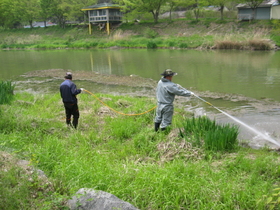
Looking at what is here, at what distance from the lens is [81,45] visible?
39.5m

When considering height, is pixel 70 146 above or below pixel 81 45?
below

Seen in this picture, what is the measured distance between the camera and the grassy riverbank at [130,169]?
12.0ft

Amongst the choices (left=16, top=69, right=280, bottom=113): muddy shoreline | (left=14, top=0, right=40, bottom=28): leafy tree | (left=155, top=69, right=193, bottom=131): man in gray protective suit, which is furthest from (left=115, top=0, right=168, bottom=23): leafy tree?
(left=155, top=69, right=193, bottom=131): man in gray protective suit

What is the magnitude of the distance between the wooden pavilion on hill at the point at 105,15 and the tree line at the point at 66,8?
1.53 metres

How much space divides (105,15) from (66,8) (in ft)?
34.8

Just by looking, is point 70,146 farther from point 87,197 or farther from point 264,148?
point 264,148

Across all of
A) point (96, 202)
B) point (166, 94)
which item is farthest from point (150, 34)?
point (96, 202)

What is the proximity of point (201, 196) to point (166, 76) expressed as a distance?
3.22 m

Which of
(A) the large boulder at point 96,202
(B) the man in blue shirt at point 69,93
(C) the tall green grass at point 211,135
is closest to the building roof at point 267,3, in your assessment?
(C) the tall green grass at point 211,135

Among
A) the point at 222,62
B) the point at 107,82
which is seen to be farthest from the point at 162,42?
the point at 107,82

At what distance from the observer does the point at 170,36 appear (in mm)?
37750

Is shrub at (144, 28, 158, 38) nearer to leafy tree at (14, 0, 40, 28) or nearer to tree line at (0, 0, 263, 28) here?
tree line at (0, 0, 263, 28)

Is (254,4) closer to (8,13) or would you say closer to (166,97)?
(166,97)

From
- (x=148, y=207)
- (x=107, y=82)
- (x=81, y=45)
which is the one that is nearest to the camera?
(x=148, y=207)
